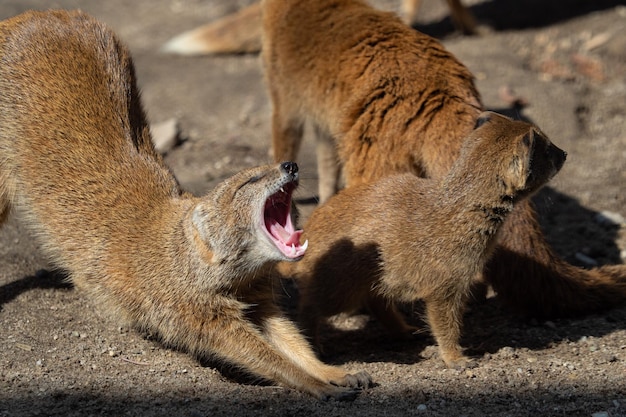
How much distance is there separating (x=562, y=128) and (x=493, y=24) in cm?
227

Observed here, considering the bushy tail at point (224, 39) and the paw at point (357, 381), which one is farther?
→ the bushy tail at point (224, 39)

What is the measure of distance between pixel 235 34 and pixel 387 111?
12.5 ft

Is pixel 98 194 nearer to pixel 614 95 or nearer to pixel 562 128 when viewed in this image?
pixel 562 128

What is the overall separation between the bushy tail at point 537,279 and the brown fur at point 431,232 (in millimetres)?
424

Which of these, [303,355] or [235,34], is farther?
[235,34]

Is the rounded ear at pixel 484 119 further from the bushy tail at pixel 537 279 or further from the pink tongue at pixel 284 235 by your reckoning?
the pink tongue at pixel 284 235

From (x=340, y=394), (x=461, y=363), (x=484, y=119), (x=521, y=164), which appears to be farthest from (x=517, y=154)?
(x=340, y=394)

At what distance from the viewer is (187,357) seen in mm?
4309

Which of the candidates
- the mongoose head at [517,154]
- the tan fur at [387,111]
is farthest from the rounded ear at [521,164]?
the tan fur at [387,111]

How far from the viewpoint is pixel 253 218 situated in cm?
371

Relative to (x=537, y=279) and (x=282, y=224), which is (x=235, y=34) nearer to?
(x=537, y=279)

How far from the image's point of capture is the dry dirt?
3701 millimetres

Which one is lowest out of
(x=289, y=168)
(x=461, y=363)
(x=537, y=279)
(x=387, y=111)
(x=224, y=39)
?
(x=461, y=363)

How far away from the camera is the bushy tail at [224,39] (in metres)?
8.48
